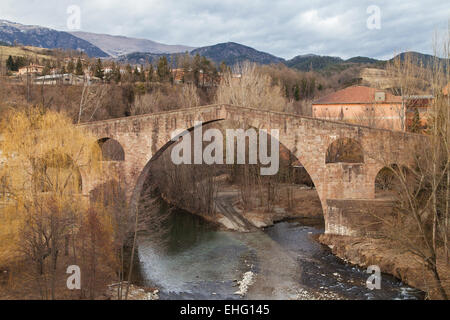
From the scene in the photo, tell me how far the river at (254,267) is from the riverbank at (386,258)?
34 centimetres

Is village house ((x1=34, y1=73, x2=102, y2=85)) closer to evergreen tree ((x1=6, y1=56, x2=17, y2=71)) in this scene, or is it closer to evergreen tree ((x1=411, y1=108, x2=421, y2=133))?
evergreen tree ((x1=6, y1=56, x2=17, y2=71))

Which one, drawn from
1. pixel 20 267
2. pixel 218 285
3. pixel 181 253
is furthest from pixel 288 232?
pixel 20 267

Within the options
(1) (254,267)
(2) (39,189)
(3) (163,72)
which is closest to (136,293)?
(1) (254,267)

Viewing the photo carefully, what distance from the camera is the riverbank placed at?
13500 millimetres

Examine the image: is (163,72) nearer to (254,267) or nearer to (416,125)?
(416,125)

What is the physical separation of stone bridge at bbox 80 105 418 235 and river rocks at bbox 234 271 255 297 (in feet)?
16.9

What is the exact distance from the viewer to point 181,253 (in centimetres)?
1794

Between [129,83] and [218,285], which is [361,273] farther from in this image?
[129,83]

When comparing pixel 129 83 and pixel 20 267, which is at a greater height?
pixel 129 83

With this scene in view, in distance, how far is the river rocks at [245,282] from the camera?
13.5 meters

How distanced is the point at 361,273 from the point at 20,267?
40.0ft

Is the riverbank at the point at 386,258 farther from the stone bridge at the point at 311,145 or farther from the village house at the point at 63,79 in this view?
the village house at the point at 63,79

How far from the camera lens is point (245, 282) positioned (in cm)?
1438

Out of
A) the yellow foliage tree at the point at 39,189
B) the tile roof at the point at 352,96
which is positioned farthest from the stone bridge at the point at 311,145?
the tile roof at the point at 352,96
